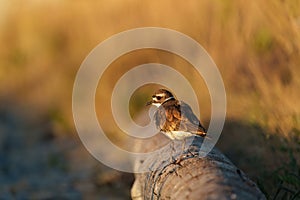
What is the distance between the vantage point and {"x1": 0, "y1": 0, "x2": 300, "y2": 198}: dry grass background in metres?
7.13

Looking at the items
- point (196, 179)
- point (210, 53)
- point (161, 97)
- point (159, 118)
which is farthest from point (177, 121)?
point (210, 53)

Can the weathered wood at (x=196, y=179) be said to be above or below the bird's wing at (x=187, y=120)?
below

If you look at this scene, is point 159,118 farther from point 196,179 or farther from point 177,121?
point 196,179

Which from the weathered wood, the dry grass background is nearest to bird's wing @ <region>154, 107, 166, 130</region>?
the weathered wood

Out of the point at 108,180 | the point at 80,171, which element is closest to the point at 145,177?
the point at 108,180

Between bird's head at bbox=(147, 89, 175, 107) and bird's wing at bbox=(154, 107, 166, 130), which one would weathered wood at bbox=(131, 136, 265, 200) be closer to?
bird's wing at bbox=(154, 107, 166, 130)

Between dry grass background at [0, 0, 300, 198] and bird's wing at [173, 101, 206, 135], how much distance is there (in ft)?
2.83

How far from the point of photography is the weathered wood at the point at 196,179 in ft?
15.7

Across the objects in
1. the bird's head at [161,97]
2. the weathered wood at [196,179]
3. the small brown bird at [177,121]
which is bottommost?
the weathered wood at [196,179]

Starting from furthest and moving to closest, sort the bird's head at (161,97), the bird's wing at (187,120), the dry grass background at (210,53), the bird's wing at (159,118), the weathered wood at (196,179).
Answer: the dry grass background at (210,53) < the bird's head at (161,97) < the bird's wing at (159,118) < the bird's wing at (187,120) < the weathered wood at (196,179)

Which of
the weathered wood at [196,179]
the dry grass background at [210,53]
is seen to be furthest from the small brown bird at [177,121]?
the dry grass background at [210,53]

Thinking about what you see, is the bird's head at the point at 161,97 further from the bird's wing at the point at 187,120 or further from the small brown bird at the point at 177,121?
the bird's wing at the point at 187,120

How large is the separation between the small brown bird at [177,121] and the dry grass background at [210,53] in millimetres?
877

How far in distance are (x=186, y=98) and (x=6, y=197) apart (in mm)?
2555
